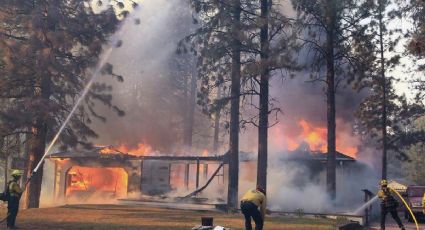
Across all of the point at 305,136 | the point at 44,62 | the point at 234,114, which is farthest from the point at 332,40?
the point at 44,62

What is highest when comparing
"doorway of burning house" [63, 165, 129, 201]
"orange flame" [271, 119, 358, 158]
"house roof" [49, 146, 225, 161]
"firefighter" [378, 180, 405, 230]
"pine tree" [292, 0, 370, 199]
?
"pine tree" [292, 0, 370, 199]

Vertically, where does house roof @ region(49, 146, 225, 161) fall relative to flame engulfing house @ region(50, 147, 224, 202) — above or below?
above

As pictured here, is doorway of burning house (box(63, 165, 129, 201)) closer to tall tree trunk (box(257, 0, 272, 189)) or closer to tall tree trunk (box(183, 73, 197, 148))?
tall tree trunk (box(183, 73, 197, 148))

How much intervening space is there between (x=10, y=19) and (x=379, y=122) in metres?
25.1

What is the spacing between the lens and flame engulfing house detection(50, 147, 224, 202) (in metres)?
31.4

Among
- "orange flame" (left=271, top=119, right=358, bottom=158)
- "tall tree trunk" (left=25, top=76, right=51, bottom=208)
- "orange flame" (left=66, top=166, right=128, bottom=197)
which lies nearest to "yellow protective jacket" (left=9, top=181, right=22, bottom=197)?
"tall tree trunk" (left=25, top=76, right=51, bottom=208)

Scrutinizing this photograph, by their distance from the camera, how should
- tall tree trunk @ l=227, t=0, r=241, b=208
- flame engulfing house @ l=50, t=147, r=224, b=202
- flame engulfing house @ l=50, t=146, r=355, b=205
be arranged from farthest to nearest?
flame engulfing house @ l=50, t=147, r=224, b=202 < flame engulfing house @ l=50, t=146, r=355, b=205 < tall tree trunk @ l=227, t=0, r=241, b=208

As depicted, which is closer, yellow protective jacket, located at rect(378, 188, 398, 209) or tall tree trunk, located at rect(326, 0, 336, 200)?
yellow protective jacket, located at rect(378, 188, 398, 209)

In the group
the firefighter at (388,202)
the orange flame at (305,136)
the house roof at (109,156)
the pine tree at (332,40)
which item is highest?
the pine tree at (332,40)

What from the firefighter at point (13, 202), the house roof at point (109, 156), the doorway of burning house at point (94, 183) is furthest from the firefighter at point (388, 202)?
the doorway of burning house at point (94, 183)

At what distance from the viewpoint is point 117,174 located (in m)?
36.0

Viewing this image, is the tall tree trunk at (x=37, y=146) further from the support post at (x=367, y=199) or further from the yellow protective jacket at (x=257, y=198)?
the support post at (x=367, y=199)

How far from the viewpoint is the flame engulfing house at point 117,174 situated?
103ft

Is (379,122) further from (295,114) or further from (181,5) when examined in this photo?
(181,5)
